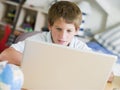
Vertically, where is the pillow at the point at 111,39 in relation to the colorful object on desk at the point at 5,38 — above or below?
above

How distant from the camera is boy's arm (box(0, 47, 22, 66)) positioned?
1.34 meters

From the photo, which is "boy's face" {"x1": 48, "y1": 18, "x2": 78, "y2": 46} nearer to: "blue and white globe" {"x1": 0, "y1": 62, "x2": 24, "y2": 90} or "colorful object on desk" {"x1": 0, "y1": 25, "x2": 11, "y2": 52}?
"blue and white globe" {"x1": 0, "y1": 62, "x2": 24, "y2": 90}

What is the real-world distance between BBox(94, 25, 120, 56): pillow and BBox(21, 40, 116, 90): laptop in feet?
5.98

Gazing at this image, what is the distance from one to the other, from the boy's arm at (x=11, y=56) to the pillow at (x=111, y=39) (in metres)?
1.64

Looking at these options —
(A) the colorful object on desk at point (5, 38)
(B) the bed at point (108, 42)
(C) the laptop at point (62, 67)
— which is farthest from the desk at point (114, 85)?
(A) the colorful object on desk at point (5, 38)

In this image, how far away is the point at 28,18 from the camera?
347cm

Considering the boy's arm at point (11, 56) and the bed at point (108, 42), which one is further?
the bed at point (108, 42)

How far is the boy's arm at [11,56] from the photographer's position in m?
1.34

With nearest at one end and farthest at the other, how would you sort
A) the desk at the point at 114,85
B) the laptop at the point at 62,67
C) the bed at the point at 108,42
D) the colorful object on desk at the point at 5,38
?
the laptop at the point at 62,67 → the desk at the point at 114,85 → the bed at the point at 108,42 → the colorful object on desk at the point at 5,38

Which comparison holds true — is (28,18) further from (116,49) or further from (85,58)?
(85,58)

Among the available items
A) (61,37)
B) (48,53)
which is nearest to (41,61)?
(48,53)

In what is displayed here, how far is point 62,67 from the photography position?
1012mm

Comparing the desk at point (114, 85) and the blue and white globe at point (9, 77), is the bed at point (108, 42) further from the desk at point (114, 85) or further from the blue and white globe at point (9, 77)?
the blue and white globe at point (9, 77)

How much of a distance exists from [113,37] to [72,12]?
1.64m
